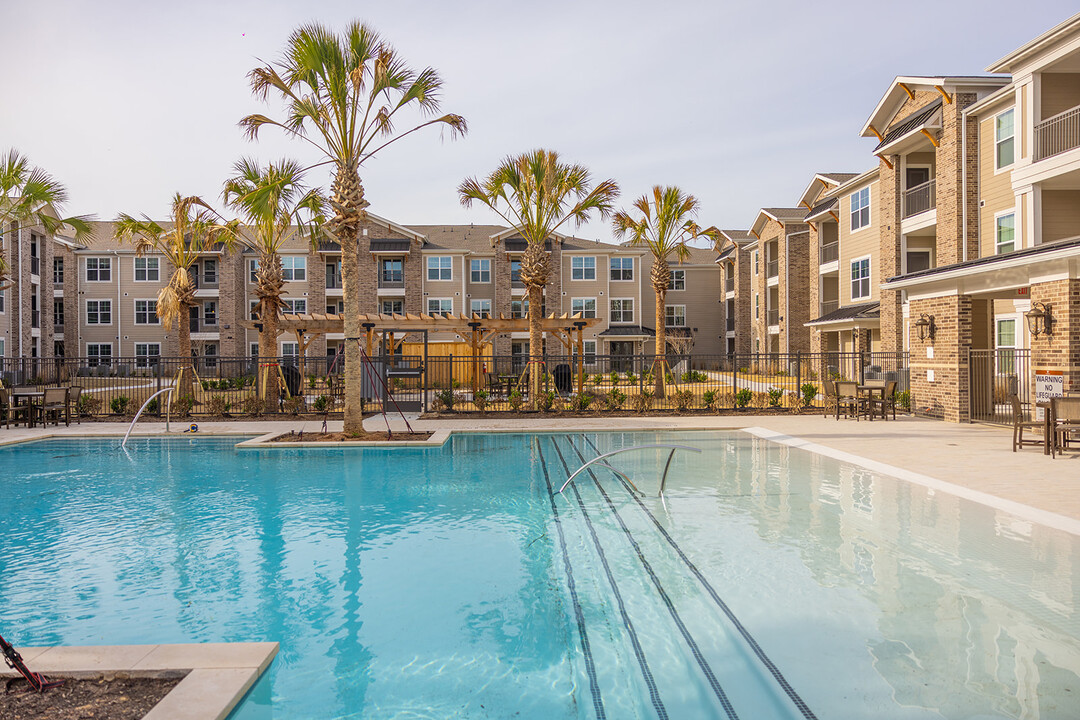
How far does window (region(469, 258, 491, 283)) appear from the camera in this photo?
46.2m

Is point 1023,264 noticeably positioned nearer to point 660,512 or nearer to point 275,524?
point 660,512

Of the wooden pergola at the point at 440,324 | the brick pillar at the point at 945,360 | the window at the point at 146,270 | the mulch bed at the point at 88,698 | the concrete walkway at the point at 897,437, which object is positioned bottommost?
the mulch bed at the point at 88,698

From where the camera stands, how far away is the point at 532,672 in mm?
4477

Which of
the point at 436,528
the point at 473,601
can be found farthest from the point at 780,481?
the point at 473,601

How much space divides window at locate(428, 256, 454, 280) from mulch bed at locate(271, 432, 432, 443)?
30062 mm

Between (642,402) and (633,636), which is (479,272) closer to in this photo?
(642,402)

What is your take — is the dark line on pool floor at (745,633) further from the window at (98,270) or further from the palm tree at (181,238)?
the window at (98,270)

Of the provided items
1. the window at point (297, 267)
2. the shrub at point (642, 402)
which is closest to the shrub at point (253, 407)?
the shrub at point (642, 402)

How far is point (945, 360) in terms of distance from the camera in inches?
687

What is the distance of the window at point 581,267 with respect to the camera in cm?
4684

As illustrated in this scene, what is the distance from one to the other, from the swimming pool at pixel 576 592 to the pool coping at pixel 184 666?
172 millimetres

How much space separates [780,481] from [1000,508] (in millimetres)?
2958

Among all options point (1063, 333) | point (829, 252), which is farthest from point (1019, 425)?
point (829, 252)

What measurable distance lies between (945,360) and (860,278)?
15.7 m
